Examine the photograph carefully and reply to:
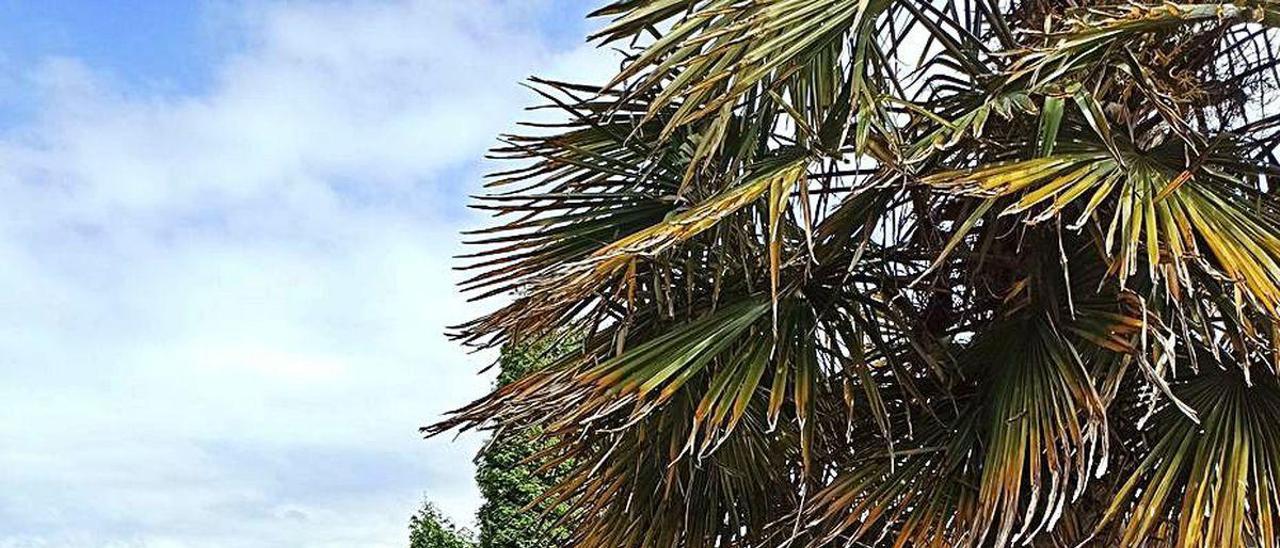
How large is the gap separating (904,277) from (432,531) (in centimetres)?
694

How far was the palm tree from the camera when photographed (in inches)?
119

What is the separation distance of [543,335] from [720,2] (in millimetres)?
1054

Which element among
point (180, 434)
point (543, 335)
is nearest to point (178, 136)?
point (180, 434)

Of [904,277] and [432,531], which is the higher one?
[432,531]

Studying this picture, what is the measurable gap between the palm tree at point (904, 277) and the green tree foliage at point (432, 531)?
6096 millimetres

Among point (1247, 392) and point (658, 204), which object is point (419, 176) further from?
point (1247, 392)

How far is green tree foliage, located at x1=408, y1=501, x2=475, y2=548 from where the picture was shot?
32.6 ft

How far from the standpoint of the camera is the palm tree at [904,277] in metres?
3.03

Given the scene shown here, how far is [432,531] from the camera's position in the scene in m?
10.0

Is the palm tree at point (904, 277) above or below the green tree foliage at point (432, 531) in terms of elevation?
below

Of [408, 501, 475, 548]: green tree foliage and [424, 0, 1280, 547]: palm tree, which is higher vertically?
[408, 501, 475, 548]: green tree foliage

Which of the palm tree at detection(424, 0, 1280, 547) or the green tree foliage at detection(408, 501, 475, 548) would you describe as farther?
the green tree foliage at detection(408, 501, 475, 548)

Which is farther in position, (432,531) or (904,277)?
(432,531)

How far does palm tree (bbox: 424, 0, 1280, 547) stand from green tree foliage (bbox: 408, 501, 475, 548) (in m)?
6.10
